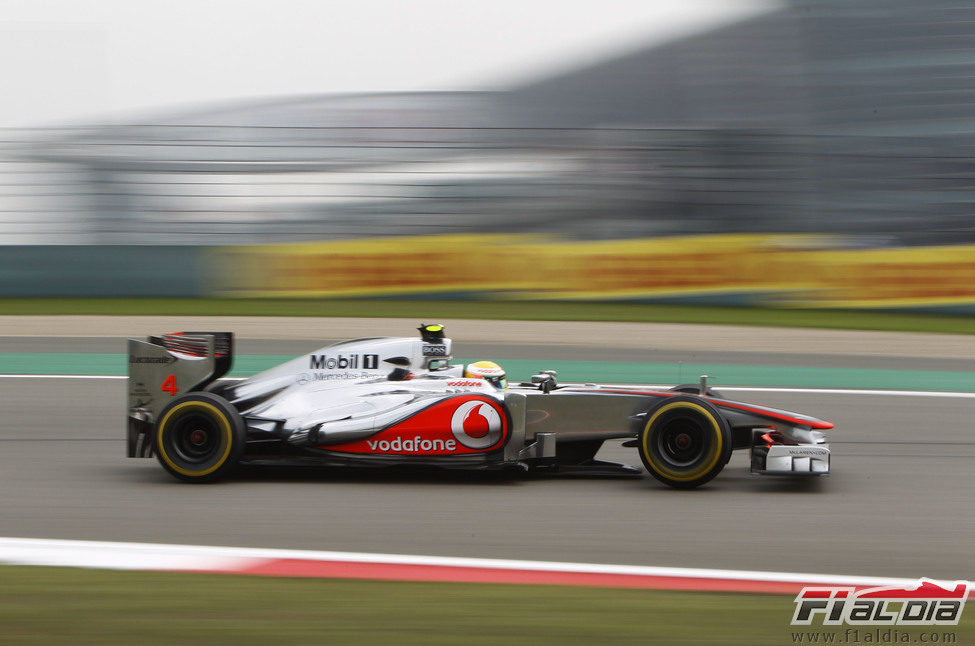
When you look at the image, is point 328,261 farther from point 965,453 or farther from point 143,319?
point 965,453

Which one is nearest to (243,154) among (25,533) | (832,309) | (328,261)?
(328,261)

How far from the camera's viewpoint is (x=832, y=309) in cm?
1562

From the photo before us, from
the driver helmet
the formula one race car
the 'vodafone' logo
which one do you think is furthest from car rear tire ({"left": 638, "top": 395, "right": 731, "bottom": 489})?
the driver helmet

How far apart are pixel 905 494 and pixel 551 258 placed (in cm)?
998

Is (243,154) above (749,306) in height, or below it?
above

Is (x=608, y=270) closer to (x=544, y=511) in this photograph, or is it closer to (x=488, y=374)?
(x=488, y=374)

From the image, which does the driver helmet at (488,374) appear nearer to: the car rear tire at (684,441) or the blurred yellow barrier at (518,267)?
the car rear tire at (684,441)

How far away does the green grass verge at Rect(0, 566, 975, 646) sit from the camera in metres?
3.78

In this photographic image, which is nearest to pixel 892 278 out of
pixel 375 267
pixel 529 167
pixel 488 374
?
pixel 529 167

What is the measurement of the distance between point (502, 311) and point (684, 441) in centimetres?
931

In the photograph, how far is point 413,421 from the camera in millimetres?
6309

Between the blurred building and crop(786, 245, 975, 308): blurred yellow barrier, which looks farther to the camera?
the blurred building

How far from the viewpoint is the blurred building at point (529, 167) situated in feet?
53.2

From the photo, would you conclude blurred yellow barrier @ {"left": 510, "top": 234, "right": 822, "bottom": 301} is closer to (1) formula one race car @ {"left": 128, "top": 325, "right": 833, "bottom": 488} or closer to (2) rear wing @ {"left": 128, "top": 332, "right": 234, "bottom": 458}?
(1) formula one race car @ {"left": 128, "top": 325, "right": 833, "bottom": 488}
